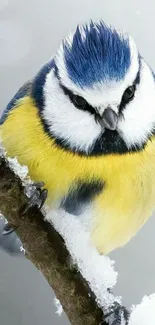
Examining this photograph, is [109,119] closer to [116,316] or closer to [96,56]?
[96,56]

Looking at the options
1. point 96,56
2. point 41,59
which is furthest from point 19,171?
point 41,59

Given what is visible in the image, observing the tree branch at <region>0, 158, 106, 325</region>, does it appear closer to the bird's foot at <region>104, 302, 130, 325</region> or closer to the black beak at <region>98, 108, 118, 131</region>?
the bird's foot at <region>104, 302, 130, 325</region>

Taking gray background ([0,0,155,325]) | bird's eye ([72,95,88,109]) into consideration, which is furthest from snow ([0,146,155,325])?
gray background ([0,0,155,325])

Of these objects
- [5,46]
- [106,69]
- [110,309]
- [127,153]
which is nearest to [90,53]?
[106,69]

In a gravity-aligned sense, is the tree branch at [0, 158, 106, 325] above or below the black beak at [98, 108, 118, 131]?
below

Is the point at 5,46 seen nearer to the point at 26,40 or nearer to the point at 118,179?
the point at 26,40

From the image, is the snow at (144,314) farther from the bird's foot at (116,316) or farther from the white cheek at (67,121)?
the white cheek at (67,121)

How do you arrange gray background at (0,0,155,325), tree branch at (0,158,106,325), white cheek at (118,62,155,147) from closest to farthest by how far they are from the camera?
tree branch at (0,158,106,325), white cheek at (118,62,155,147), gray background at (0,0,155,325)

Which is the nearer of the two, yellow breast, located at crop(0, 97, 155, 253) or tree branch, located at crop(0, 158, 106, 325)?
tree branch, located at crop(0, 158, 106, 325)
